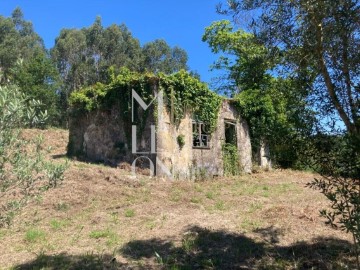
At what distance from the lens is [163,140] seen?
14.4 m

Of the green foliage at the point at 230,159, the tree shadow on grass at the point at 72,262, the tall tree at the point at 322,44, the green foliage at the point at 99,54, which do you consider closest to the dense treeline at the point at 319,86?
the tall tree at the point at 322,44

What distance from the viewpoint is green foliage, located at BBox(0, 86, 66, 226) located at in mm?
3466

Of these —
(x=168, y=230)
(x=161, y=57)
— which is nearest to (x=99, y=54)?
(x=161, y=57)

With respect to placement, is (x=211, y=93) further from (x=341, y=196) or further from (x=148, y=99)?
(x=341, y=196)

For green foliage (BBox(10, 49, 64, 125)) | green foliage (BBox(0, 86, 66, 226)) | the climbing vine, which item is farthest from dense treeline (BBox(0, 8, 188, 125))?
green foliage (BBox(0, 86, 66, 226))

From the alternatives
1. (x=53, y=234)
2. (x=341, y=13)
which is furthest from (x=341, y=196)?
(x=53, y=234)

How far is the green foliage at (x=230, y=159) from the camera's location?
16.8 meters

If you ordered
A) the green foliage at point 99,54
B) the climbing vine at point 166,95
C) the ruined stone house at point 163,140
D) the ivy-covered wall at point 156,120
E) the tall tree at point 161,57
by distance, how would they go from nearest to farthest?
the ruined stone house at point 163,140 < the ivy-covered wall at point 156,120 < the climbing vine at point 166,95 < the green foliage at point 99,54 < the tall tree at point 161,57

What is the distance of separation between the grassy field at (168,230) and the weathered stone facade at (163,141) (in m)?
2.51

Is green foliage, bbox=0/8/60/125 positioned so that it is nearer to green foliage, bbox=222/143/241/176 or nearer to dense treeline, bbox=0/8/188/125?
dense treeline, bbox=0/8/188/125

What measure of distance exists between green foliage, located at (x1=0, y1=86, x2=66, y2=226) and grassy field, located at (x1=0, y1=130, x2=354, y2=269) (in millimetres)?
432

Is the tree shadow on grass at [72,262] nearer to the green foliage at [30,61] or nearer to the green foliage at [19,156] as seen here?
the green foliage at [19,156]

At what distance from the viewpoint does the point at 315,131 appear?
4176mm

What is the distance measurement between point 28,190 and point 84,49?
1732 inches
